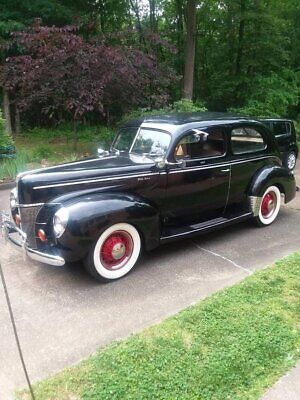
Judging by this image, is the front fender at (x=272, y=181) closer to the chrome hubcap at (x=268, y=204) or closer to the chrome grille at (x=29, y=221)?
the chrome hubcap at (x=268, y=204)

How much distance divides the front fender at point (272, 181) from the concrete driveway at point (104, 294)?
63 cm

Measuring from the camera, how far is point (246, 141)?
17.3ft

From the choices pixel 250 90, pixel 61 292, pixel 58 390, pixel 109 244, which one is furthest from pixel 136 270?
pixel 250 90

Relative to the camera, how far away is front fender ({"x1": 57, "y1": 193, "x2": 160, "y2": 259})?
3.59 metres

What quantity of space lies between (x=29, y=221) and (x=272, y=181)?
3.43m

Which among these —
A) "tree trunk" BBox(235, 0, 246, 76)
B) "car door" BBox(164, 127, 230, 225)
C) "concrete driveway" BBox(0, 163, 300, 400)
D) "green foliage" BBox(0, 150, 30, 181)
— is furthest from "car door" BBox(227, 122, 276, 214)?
"tree trunk" BBox(235, 0, 246, 76)

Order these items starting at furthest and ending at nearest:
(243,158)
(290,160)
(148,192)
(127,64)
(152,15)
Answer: (152,15), (290,160), (127,64), (243,158), (148,192)

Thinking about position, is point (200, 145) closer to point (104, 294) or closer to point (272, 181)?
point (272, 181)

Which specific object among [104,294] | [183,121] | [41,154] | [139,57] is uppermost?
[139,57]

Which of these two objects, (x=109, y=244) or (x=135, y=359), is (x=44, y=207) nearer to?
(x=109, y=244)

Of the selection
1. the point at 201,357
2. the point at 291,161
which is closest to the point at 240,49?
the point at 291,161

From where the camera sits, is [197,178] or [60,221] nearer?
[60,221]

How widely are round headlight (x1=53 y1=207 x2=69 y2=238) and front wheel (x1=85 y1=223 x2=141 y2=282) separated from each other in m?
0.39

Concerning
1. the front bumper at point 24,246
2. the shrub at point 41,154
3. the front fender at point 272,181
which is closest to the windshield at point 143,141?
the front fender at point 272,181
